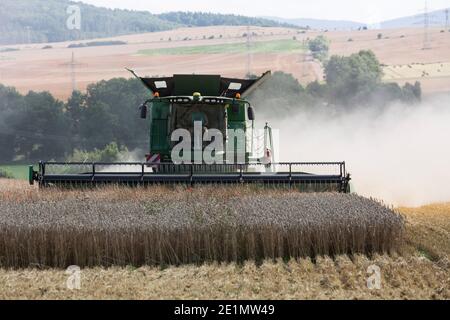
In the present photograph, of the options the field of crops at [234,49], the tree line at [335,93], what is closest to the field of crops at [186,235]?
the tree line at [335,93]

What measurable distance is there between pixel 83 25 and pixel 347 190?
406 feet

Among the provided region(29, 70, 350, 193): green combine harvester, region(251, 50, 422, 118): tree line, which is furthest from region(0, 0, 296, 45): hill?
region(29, 70, 350, 193): green combine harvester

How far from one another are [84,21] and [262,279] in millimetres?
133826

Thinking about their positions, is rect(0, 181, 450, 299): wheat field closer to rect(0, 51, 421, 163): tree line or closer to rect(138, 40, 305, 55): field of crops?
rect(0, 51, 421, 163): tree line

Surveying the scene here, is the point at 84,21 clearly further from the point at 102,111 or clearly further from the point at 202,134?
the point at 202,134

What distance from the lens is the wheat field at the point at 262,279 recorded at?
9109 millimetres

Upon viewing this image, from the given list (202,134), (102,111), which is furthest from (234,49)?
(202,134)

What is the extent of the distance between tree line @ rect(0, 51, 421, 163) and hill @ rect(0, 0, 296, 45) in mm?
56100

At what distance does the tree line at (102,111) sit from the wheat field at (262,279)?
4550cm

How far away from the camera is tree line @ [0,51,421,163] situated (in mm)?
59000

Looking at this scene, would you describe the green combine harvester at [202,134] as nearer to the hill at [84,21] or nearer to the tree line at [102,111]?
the tree line at [102,111]

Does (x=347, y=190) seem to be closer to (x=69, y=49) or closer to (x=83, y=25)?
(x=69, y=49)

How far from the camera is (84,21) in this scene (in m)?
140
